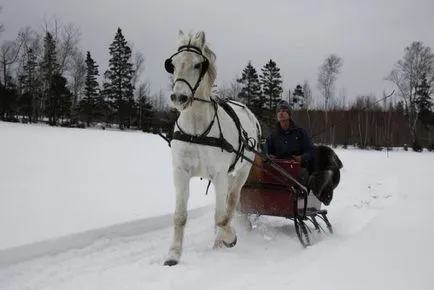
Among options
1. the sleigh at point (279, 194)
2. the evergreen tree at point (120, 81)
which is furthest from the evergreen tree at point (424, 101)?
the sleigh at point (279, 194)

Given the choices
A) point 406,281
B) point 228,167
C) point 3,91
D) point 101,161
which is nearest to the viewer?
point 406,281

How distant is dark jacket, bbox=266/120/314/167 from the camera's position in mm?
6359

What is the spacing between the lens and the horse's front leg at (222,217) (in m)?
4.92

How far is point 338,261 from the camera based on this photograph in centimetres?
401

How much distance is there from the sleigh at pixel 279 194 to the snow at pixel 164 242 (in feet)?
1.26

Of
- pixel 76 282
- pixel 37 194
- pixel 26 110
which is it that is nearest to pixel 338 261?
pixel 76 282

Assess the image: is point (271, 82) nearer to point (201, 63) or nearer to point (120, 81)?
point (120, 81)

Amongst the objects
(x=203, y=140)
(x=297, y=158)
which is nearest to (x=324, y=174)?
(x=297, y=158)

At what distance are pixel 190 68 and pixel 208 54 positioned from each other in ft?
1.44

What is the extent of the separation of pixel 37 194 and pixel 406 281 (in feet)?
22.9

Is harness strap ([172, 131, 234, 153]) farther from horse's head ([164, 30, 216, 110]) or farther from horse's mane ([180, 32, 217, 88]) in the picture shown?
horse's mane ([180, 32, 217, 88])

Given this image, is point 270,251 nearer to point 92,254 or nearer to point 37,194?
point 92,254

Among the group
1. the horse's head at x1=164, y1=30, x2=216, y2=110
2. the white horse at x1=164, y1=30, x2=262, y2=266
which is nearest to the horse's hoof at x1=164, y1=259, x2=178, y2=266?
the white horse at x1=164, y1=30, x2=262, y2=266

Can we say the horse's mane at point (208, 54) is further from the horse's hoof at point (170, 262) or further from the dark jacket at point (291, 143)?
the dark jacket at point (291, 143)
